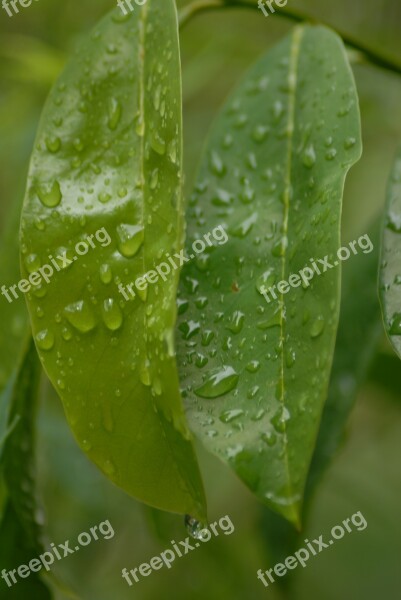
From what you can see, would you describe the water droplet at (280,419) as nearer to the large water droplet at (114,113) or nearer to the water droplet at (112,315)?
the water droplet at (112,315)

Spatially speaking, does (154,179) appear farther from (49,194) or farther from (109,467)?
(109,467)

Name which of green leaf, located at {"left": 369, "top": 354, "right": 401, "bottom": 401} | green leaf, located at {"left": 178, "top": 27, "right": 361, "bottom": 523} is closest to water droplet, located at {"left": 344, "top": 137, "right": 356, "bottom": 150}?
green leaf, located at {"left": 178, "top": 27, "right": 361, "bottom": 523}

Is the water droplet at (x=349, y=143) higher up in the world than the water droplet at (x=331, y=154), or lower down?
higher up

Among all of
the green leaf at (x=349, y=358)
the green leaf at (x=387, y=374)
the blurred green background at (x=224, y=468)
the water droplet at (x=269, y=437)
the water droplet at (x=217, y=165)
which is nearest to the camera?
the water droplet at (x=269, y=437)

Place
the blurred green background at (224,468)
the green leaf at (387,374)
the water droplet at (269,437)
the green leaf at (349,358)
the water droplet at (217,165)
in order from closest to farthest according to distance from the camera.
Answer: the water droplet at (269,437) → the water droplet at (217,165) → the green leaf at (349,358) → the green leaf at (387,374) → the blurred green background at (224,468)

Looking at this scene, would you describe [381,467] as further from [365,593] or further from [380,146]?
[380,146]

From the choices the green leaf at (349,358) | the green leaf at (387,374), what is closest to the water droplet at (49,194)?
the green leaf at (349,358)
